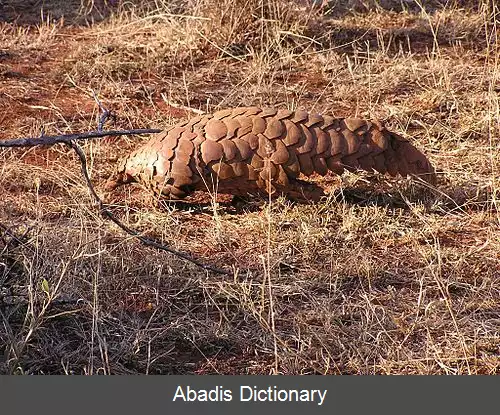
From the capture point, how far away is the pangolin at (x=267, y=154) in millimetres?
3609

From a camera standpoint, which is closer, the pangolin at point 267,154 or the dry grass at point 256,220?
the dry grass at point 256,220

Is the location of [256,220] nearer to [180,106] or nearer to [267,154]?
[267,154]

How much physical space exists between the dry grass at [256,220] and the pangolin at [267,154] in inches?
4.1

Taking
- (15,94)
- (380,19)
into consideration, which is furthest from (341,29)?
(15,94)

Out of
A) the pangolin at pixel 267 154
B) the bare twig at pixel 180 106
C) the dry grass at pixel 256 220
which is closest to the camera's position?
the dry grass at pixel 256 220

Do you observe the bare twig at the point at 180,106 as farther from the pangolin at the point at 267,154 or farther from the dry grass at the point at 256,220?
the pangolin at the point at 267,154

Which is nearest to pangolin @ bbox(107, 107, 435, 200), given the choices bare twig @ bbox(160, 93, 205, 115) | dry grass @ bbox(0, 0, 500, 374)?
dry grass @ bbox(0, 0, 500, 374)

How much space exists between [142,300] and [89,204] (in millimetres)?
731

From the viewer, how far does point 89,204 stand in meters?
3.65

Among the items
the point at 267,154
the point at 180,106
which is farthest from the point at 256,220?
the point at 180,106

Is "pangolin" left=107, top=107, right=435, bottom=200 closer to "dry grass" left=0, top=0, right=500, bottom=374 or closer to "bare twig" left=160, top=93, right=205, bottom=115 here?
"dry grass" left=0, top=0, right=500, bottom=374

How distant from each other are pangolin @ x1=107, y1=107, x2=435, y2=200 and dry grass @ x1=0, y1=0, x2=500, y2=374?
105 mm

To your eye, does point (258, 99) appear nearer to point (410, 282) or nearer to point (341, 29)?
point (341, 29)

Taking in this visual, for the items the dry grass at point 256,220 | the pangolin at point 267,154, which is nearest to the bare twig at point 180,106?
the dry grass at point 256,220
